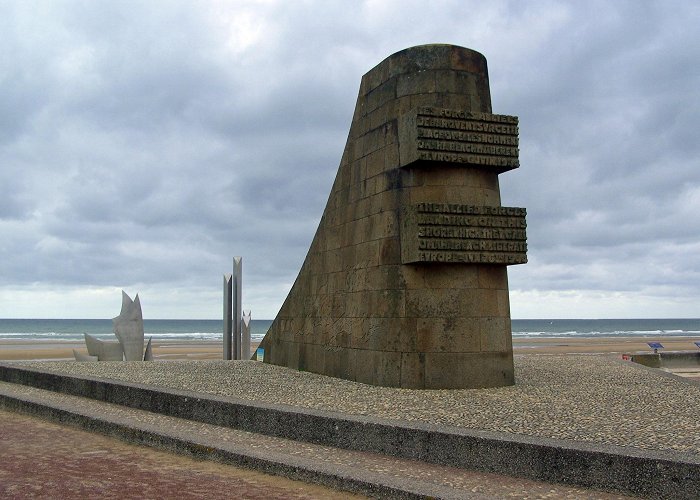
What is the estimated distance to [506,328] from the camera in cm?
1002

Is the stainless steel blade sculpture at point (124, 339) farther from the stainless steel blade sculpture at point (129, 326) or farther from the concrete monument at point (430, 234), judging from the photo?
the concrete monument at point (430, 234)

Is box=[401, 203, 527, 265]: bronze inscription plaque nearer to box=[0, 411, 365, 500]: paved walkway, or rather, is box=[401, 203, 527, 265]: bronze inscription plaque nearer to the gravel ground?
the gravel ground

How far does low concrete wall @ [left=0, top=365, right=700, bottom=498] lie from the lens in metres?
5.11

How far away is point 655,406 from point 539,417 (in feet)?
6.48

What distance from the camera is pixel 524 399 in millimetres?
8555

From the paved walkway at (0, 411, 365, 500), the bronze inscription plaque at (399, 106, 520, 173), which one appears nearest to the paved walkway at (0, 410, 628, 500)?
the paved walkway at (0, 411, 365, 500)

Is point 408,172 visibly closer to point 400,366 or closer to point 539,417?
point 400,366

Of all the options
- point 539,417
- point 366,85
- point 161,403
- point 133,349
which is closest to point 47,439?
point 161,403

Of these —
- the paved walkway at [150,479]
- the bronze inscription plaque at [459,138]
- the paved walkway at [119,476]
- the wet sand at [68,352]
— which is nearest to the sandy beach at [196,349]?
the wet sand at [68,352]

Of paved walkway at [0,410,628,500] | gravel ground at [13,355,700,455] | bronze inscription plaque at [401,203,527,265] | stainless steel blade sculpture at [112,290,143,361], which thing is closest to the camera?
paved walkway at [0,410,628,500]

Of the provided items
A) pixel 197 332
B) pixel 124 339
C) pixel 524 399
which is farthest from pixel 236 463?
pixel 197 332

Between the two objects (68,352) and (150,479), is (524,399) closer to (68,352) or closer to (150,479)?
(150,479)

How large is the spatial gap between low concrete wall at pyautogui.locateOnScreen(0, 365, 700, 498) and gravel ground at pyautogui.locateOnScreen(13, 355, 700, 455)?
484 millimetres

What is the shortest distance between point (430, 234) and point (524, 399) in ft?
8.52
